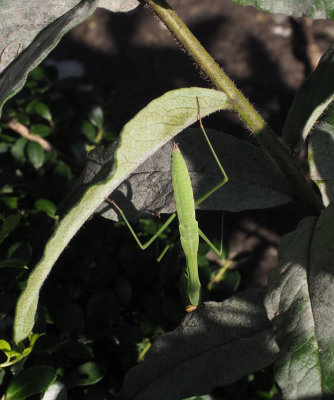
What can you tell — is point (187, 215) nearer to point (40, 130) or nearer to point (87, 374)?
point (87, 374)

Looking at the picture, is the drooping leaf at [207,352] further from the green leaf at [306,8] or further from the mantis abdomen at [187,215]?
the green leaf at [306,8]

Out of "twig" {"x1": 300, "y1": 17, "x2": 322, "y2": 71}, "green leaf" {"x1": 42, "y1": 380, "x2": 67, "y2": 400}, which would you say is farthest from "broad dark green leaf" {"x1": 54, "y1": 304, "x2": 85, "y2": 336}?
"twig" {"x1": 300, "y1": 17, "x2": 322, "y2": 71}

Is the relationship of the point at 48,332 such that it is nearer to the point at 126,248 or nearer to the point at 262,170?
the point at 126,248

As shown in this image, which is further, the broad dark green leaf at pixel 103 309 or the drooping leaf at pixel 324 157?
the broad dark green leaf at pixel 103 309

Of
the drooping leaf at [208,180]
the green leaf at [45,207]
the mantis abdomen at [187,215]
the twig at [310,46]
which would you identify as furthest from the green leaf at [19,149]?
the twig at [310,46]

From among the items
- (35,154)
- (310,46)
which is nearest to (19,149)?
(35,154)

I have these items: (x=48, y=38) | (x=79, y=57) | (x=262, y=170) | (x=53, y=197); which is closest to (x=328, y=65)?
(x=262, y=170)
